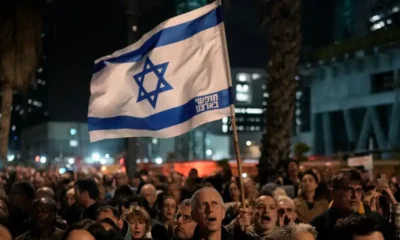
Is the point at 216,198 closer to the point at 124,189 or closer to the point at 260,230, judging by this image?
the point at 260,230

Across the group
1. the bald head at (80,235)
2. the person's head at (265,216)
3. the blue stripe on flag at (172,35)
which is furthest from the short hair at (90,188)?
the bald head at (80,235)

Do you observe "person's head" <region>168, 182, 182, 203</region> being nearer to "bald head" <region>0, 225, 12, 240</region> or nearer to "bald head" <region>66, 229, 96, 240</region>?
"bald head" <region>0, 225, 12, 240</region>

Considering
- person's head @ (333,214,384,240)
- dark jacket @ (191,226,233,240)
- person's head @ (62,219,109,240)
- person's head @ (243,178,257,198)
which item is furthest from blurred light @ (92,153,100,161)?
person's head @ (333,214,384,240)

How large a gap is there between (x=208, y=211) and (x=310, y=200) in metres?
3.43

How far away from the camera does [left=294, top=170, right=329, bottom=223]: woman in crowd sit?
7543 mm

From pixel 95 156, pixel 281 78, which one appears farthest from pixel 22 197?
pixel 95 156

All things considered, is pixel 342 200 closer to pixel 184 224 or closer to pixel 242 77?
pixel 184 224

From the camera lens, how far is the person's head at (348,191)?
495cm

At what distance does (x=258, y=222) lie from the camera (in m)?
5.48

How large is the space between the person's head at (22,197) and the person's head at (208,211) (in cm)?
267

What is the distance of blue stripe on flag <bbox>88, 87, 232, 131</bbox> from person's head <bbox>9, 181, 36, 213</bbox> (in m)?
1.03

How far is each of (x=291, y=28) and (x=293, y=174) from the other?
3.52 meters

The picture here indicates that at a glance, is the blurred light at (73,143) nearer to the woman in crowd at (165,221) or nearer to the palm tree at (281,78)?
the palm tree at (281,78)

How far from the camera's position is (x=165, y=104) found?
672cm
